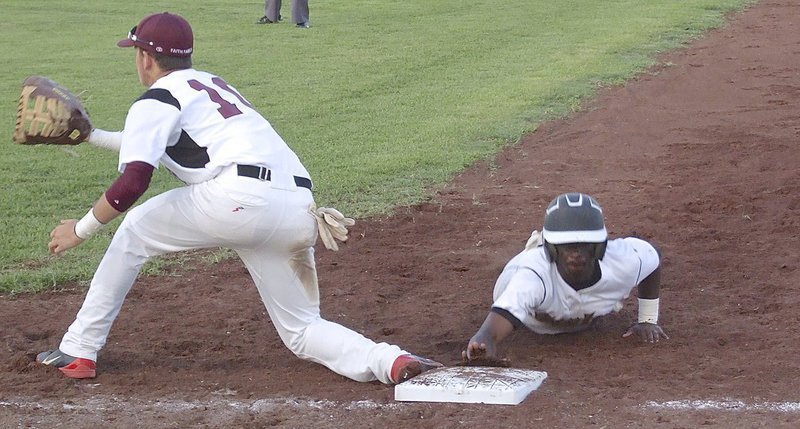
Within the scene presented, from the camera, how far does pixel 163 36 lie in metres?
4.84

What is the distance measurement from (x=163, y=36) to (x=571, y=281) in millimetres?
2162

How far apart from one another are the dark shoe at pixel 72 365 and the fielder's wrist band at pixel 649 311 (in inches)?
104

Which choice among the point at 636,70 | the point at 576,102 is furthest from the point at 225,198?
the point at 636,70

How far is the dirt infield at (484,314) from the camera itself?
455cm

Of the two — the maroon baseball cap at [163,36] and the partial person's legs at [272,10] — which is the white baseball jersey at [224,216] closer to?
the maroon baseball cap at [163,36]

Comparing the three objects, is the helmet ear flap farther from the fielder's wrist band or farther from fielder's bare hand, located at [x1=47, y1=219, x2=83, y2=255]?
fielder's bare hand, located at [x1=47, y1=219, x2=83, y2=255]

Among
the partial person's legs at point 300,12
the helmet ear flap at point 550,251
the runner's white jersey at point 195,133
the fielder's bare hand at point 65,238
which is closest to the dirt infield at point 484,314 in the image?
the helmet ear flap at point 550,251

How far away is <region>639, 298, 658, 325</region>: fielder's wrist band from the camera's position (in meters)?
5.47

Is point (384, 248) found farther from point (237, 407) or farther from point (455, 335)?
point (237, 407)

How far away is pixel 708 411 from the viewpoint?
4.41m

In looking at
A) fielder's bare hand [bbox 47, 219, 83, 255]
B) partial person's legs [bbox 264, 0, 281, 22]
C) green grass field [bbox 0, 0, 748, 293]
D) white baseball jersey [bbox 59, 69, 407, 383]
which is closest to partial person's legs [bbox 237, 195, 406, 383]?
white baseball jersey [bbox 59, 69, 407, 383]

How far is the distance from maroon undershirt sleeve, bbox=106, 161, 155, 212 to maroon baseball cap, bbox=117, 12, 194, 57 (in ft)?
1.95

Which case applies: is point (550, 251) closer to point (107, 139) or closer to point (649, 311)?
point (649, 311)

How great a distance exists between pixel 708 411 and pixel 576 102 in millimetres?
8603
